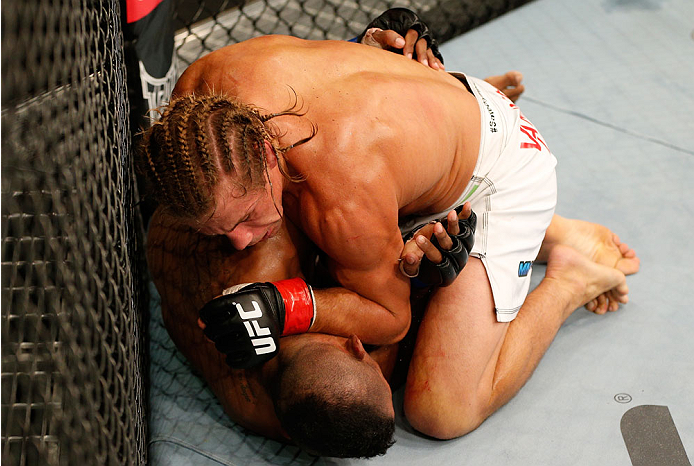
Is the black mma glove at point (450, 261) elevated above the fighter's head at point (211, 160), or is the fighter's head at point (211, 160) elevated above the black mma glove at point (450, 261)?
the fighter's head at point (211, 160)

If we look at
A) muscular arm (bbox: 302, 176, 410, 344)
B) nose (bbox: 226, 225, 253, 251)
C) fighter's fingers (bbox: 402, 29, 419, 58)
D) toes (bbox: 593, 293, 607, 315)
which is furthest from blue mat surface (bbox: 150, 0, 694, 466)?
fighter's fingers (bbox: 402, 29, 419, 58)

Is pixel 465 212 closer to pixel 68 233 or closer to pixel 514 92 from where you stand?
pixel 514 92

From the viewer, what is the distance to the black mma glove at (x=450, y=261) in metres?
1.56

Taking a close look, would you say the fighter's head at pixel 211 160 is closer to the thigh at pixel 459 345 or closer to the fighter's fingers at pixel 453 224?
the fighter's fingers at pixel 453 224

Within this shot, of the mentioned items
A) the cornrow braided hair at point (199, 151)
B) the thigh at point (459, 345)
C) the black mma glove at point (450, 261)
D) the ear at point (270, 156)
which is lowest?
the thigh at point (459, 345)

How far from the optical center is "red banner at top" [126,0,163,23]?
1783 millimetres

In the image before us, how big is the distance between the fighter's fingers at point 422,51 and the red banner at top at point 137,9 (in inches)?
27.3

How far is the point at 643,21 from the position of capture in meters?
3.18

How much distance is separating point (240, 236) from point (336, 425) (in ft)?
1.34

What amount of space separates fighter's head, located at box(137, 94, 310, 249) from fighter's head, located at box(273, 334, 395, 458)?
32cm

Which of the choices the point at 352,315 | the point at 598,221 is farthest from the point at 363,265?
the point at 598,221

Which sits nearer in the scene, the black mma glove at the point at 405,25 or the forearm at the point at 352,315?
the forearm at the point at 352,315

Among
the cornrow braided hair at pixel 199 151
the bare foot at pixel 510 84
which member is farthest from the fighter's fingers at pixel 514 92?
the cornrow braided hair at pixel 199 151

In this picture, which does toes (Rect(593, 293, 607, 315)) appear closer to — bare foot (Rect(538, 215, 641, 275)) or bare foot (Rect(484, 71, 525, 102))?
bare foot (Rect(538, 215, 641, 275))
